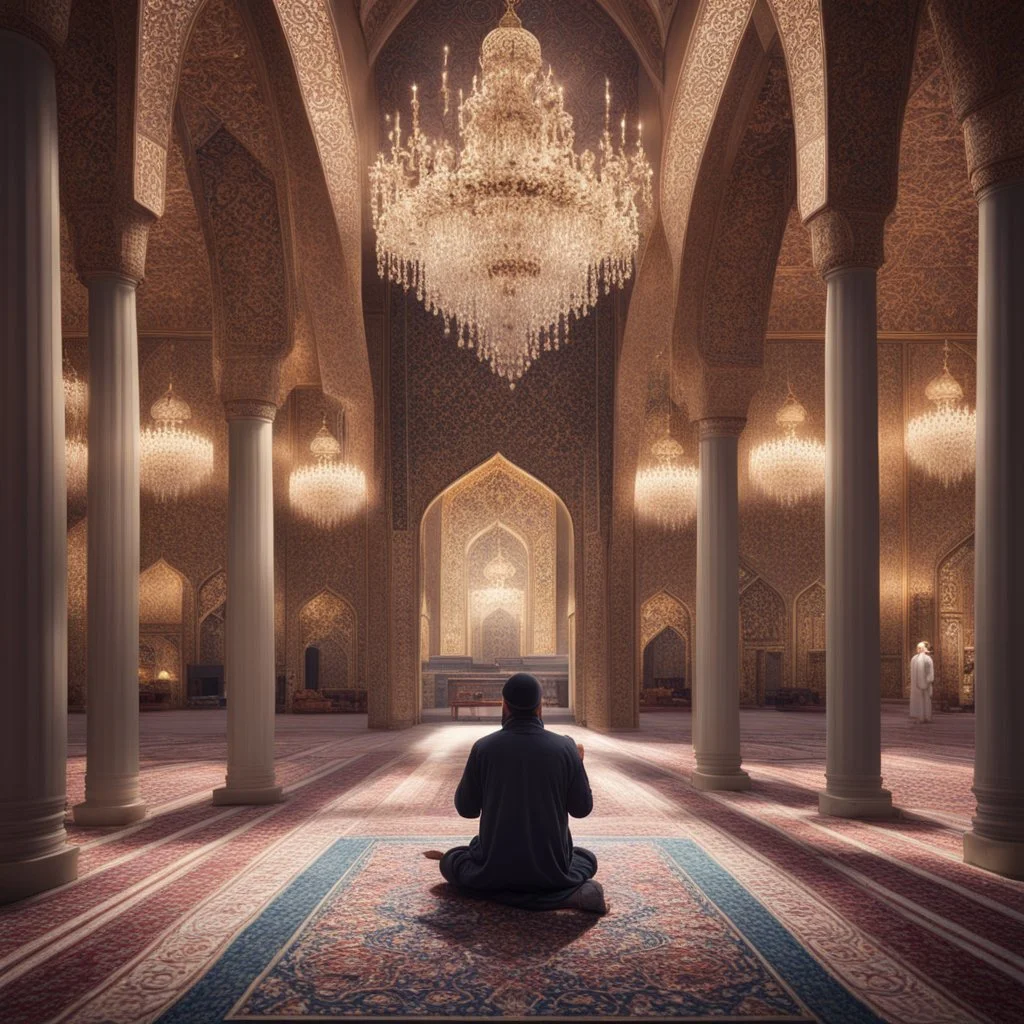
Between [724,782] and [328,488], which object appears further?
[328,488]

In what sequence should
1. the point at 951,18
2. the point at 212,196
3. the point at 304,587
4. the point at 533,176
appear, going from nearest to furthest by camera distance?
1. the point at 951,18
2. the point at 212,196
3. the point at 533,176
4. the point at 304,587

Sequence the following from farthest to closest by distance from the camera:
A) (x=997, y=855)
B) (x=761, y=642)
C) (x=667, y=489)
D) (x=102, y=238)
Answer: (x=761, y=642), (x=667, y=489), (x=102, y=238), (x=997, y=855)

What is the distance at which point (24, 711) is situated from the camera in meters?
3.02

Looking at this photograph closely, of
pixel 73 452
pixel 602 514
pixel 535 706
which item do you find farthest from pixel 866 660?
pixel 73 452

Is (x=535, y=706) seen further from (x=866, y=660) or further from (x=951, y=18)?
(x=951, y=18)

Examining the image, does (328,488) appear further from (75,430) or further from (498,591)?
(498,591)

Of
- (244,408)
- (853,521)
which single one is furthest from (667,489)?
(853,521)

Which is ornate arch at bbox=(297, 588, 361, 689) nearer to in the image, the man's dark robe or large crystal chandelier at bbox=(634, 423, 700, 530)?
large crystal chandelier at bbox=(634, 423, 700, 530)

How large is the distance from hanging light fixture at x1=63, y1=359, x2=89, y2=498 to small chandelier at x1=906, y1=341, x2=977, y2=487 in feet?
30.5

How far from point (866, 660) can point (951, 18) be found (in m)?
2.60

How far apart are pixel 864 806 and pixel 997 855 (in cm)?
114

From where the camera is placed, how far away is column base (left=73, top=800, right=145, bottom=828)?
14.6 ft

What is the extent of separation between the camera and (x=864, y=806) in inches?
182

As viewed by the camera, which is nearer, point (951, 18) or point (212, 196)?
point (951, 18)
